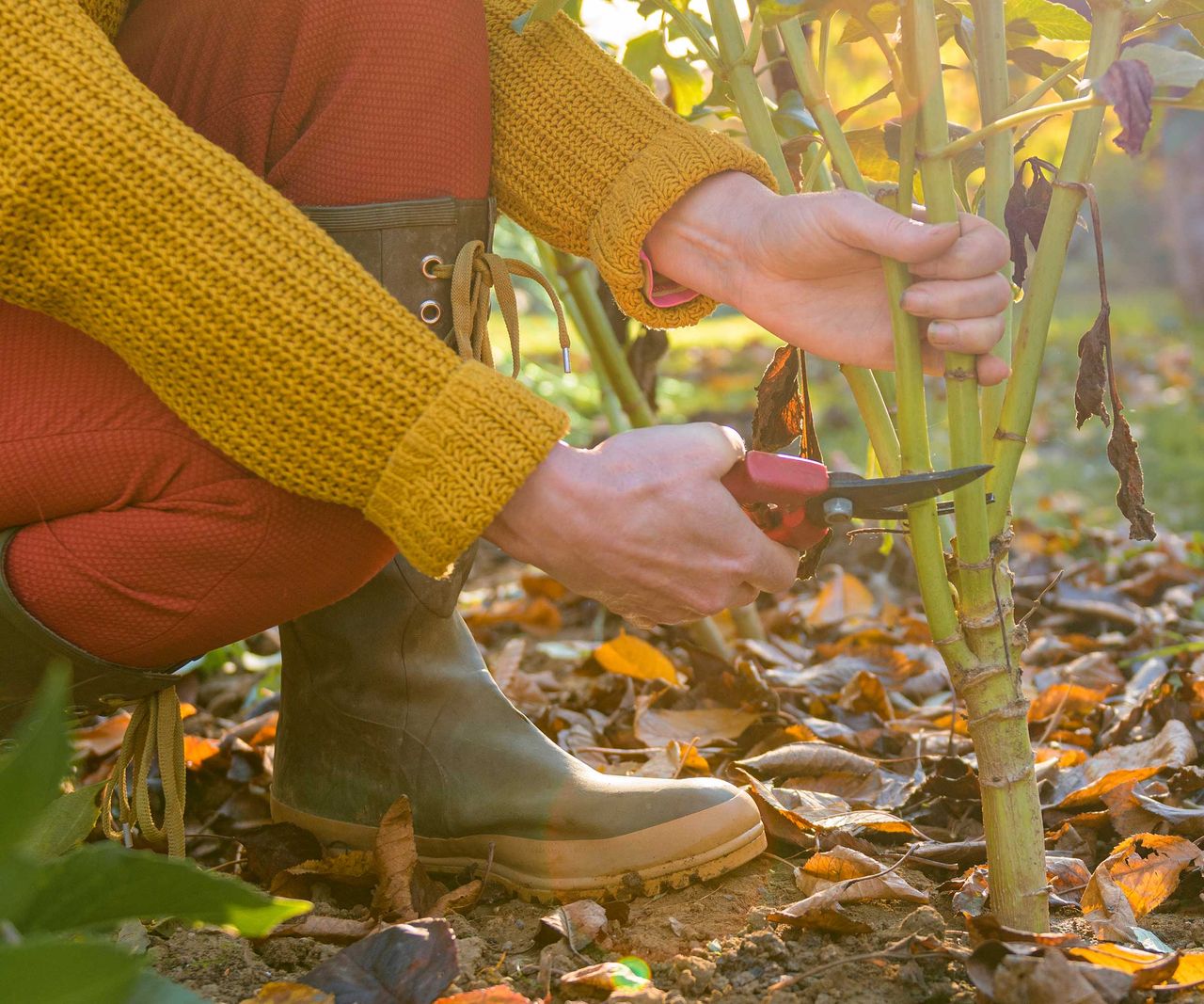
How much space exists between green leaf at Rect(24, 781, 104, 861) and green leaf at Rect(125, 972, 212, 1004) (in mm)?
279

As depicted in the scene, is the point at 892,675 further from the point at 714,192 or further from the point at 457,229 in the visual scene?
the point at 457,229

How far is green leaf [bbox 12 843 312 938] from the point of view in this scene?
659 millimetres

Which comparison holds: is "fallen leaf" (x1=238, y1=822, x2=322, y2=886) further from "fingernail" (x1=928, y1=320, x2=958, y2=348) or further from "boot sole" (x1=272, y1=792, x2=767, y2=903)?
"fingernail" (x1=928, y1=320, x2=958, y2=348)

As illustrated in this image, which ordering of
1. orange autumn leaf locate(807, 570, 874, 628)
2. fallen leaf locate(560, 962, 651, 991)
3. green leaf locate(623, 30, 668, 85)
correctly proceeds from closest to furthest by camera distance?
1. fallen leaf locate(560, 962, 651, 991)
2. green leaf locate(623, 30, 668, 85)
3. orange autumn leaf locate(807, 570, 874, 628)

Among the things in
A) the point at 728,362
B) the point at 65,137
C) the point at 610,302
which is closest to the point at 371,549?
the point at 65,137

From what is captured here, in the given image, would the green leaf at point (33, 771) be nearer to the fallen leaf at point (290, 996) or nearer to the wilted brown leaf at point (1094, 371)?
the fallen leaf at point (290, 996)

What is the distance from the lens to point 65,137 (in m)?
0.93

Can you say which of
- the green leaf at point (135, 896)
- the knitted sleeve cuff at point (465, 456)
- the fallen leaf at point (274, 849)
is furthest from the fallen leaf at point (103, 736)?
the green leaf at point (135, 896)

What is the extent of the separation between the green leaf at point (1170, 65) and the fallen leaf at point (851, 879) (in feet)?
2.56

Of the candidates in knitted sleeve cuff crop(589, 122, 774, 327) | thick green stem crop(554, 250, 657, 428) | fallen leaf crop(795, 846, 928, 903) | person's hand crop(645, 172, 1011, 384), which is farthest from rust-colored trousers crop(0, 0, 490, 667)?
thick green stem crop(554, 250, 657, 428)

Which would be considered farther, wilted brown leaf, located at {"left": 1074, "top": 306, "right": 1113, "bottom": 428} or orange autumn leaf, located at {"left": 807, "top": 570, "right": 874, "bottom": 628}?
orange autumn leaf, located at {"left": 807, "top": 570, "right": 874, "bottom": 628}

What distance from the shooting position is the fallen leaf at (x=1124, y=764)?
4.41 ft

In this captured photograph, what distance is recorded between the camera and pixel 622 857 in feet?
4.20

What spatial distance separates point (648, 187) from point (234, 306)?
1.61ft
